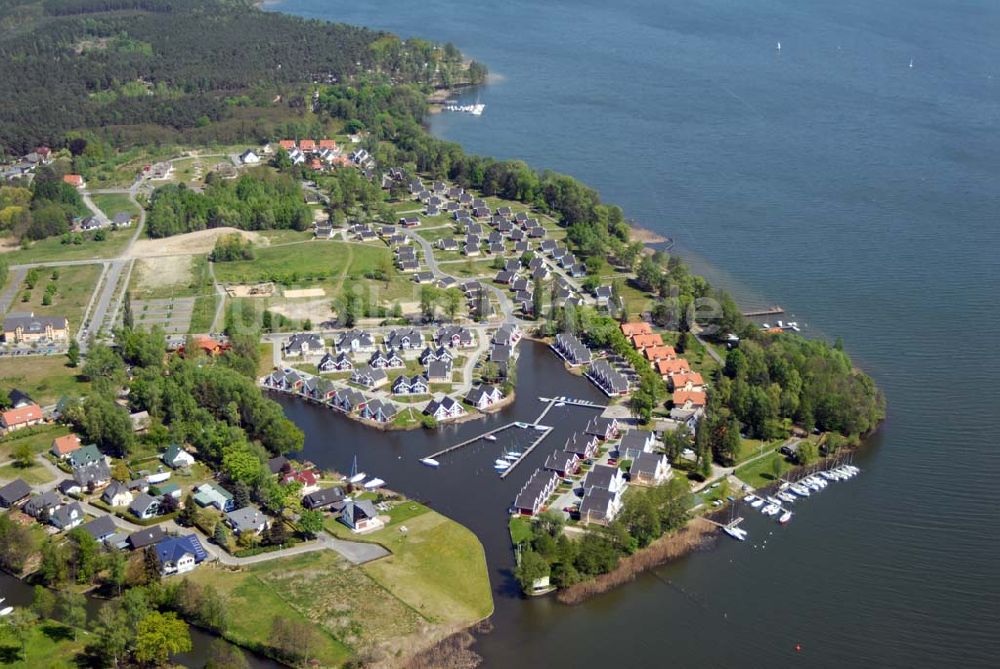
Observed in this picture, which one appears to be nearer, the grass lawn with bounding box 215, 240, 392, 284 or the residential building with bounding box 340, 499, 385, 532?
the residential building with bounding box 340, 499, 385, 532

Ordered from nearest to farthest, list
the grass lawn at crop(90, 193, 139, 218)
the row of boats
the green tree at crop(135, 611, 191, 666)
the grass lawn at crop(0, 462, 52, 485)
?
the green tree at crop(135, 611, 191, 666), the row of boats, the grass lawn at crop(0, 462, 52, 485), the grass lawn at crop(90, 193, 139, 218)

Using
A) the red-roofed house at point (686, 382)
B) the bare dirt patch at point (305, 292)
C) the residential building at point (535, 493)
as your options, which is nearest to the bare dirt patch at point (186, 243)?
the bare dirt patch at point (305, 292)

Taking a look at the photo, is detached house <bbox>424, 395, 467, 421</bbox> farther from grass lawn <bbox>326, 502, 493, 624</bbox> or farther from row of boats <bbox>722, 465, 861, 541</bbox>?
row of boats <bbox>722, 465, 861, 541</bbox>

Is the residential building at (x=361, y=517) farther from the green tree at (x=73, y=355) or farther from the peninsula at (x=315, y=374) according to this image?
the green tree at (x=73, y=355)

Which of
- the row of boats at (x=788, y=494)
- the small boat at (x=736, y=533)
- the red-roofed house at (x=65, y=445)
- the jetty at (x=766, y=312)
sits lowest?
the red-roofed house at (x=65, y=445)

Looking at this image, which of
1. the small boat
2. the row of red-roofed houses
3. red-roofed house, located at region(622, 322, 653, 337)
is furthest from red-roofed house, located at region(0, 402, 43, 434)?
the small boat

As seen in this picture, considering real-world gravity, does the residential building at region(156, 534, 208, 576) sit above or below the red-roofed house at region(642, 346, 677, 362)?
below
